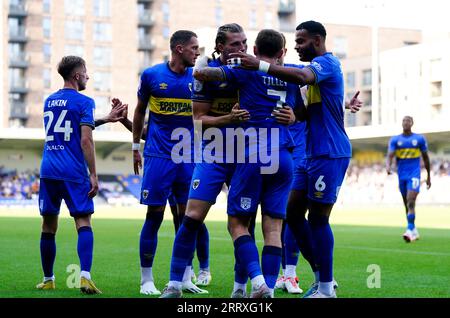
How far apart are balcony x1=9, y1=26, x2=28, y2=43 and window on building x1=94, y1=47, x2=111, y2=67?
7566 mm

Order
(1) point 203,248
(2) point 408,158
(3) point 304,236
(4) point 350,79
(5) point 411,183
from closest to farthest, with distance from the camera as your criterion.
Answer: (3) point 304,236
(1) point 203,248
(5) point 411,183
(2) point 408,158
(4) point 350,79

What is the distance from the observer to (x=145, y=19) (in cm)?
9075

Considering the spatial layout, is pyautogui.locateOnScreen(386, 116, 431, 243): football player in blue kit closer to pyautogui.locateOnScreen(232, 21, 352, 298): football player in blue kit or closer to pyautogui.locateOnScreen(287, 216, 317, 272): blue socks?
pyautogui.locateOnScreen(287, 216, 317, 272): blue socks

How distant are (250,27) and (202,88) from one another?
3501 inches

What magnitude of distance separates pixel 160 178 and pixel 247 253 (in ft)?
6.34

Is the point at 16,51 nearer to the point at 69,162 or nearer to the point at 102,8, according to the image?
the point at 102,8

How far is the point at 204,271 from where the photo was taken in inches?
368

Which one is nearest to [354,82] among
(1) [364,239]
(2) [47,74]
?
(2) [47,74]

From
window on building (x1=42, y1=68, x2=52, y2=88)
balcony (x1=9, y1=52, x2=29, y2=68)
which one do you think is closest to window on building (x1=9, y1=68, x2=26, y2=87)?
balcony (x1=9, y1=52, x2=29, y2=68)

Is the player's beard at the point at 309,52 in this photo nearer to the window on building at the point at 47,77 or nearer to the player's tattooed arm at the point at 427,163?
the player's tattooed arm at the point at 427,163

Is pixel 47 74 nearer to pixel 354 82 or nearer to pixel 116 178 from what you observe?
pixel 116 178

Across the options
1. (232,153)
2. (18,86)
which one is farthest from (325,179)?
(18,86)

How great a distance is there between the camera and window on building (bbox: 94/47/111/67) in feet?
288

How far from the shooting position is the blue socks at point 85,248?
827 centimetres
